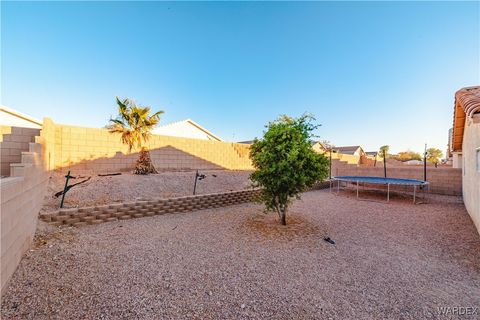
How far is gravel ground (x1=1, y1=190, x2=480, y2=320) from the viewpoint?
92.2 inches

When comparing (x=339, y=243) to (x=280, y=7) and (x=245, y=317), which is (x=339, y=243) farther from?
(x=280, y=7)

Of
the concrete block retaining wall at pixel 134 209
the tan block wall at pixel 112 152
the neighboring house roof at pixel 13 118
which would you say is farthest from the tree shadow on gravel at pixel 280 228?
the neighboring house roof at pixel 13 118

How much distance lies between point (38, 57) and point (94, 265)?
9971mm

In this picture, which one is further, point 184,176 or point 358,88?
point 358,88

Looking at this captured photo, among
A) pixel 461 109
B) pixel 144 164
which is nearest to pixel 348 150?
pixel 461 109

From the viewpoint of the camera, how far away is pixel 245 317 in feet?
7.34

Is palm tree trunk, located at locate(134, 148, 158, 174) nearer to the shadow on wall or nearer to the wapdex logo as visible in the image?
the shadow on wall

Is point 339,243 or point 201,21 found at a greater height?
point 201,21

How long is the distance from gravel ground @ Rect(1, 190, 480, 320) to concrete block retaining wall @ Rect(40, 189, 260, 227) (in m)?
0.35

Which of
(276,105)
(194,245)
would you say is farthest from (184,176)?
(276,105)

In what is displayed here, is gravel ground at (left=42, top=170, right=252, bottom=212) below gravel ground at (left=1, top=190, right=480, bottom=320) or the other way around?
the other way around

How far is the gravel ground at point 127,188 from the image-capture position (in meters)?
6.23

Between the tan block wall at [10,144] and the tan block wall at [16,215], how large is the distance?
2328 millimetres

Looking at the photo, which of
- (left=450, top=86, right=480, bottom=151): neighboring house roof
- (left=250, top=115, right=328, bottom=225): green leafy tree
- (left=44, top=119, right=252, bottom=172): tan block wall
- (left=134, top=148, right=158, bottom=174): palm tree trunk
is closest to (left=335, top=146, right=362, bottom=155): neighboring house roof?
(left=450, top=86, right=480, bottom=151): neighboring house roof
